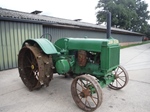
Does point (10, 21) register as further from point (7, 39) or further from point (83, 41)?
point (83, 41)

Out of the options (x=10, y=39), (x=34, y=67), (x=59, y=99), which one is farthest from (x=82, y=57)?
(x=10, y=39)

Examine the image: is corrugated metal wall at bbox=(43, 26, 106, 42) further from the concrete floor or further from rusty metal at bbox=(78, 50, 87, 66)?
rusty metal at bbox=(78, 50, 87, 66)

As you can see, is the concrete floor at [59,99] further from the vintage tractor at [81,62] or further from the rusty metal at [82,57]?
the rusty metal at [82,57]

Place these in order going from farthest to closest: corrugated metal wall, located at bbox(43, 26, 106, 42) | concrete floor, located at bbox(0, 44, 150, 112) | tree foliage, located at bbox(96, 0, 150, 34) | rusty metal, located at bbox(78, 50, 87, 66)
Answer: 1. tree foliage, located at bbox(96, 0, 150, 34)
2. corrugated metal wall, located at bbox(43, 26, 106, 42)
3. rusty metal, located at bbox(78, 50, 87, 66)
4. concrete floor, located at bbox(0, 44, 150, 112)

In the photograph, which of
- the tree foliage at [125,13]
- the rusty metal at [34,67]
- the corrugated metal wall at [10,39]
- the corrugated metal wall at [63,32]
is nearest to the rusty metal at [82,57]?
the rusty metal at [34,67]

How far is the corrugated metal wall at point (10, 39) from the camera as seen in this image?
4.54 m

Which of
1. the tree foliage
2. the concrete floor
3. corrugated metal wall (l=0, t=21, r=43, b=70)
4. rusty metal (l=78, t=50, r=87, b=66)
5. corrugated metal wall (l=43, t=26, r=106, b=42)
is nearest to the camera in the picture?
the concrete floor

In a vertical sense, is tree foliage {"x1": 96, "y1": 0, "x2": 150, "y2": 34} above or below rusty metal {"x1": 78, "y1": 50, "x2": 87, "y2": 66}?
above

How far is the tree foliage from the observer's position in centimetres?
2553

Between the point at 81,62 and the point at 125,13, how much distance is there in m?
26.2

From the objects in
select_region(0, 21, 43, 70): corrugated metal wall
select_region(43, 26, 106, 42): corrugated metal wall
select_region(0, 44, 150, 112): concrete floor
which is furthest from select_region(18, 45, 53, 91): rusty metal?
select_region(43, 26, 106, 42): corrugated metal wall

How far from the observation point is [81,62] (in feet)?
8.38

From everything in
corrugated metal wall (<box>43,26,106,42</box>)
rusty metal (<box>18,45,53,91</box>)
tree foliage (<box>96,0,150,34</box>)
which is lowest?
rusty metal (<box>18,45,53,91</box>)

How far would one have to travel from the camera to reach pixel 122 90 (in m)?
2.96
